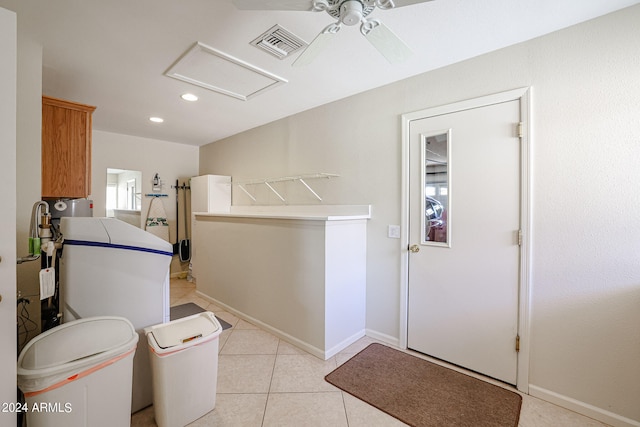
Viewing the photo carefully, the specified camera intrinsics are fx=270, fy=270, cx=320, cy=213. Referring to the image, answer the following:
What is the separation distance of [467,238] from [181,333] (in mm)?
2144

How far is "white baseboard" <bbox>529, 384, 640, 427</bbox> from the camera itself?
1.59 meters

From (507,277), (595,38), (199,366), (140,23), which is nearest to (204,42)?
(140,23)

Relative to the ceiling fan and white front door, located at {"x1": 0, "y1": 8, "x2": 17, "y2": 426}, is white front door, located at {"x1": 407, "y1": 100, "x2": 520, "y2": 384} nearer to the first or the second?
the ceiling fan

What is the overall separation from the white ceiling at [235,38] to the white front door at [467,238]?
1.70 feet

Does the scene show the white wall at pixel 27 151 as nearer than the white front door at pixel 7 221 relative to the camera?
No

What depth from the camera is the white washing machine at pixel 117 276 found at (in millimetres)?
1491

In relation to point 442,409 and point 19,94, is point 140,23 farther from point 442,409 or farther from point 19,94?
point 442,409

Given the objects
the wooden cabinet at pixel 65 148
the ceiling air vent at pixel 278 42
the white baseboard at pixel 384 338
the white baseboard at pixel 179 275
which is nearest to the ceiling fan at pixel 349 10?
the ceiling air vent at pixel 278 42

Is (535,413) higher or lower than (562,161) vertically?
lower

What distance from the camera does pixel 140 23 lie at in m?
1.68

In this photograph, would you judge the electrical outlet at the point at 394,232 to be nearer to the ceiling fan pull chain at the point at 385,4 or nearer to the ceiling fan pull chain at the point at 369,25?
the ceiling fan pull chain at the point at 369,25

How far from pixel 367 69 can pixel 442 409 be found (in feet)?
8.37

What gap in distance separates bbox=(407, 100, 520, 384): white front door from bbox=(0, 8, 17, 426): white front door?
2.44 meters

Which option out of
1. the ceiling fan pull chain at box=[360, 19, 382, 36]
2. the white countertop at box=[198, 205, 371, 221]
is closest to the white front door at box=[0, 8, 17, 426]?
the ceiling fan pull chain at box=[360, 19, 382, 36]
